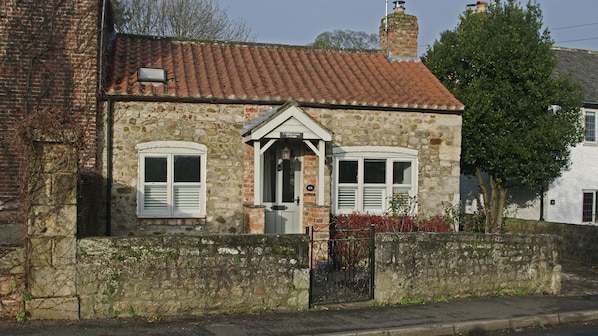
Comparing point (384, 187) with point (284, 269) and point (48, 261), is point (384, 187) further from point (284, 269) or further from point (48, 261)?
point (48, 261)

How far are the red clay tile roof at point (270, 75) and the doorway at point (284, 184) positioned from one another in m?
1.25

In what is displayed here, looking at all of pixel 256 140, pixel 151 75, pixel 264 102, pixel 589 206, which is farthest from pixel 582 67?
pixel 151 75

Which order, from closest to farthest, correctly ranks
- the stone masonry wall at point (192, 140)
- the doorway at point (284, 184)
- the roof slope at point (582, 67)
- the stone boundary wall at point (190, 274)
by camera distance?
the stone boundary wall at point (190, 274) → the stone masonry wall at point (192, 140) → the doorway at point (284, 184) → the roof slope at point (582, 67)

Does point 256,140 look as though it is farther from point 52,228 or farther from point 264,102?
point 52,228

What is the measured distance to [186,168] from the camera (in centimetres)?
1370

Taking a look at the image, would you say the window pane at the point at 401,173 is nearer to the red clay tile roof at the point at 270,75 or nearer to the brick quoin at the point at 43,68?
the red clay tile roof at the point at 270,75

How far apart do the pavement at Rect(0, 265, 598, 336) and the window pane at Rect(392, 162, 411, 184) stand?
4.82 m

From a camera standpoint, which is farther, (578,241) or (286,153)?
(578,241)

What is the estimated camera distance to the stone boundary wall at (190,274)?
8.38m

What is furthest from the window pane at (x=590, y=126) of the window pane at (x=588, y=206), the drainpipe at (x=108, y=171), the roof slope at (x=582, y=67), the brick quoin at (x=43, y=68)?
the brick quoin at (x=43, y=68)

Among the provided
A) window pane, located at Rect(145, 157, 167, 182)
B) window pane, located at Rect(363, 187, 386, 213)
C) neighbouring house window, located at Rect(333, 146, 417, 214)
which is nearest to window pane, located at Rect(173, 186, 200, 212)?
window pane, located at Rect(145, 157, 167, 182)

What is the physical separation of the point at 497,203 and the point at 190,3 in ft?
56.9

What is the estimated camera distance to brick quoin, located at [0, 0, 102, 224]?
492 inches

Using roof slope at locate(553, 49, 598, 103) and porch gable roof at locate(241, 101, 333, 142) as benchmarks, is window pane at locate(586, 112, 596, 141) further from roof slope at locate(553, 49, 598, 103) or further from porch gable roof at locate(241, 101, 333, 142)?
porch gable roof at locate(241, 101, 333, 142)
